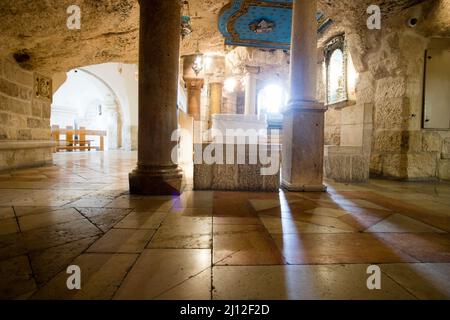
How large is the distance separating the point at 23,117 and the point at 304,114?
18.5 ft

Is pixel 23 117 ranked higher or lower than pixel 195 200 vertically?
higher

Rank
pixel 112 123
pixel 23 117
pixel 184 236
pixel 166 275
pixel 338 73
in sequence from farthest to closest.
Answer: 1. pixel 112 123
2. pixel 338 73
3. pixel 23 117
4. pixel 184 236
5. pixel 166 275

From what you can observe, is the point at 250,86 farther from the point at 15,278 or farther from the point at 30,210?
the point at 15,278

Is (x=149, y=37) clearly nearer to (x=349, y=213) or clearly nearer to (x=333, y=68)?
(x=349, y=213)

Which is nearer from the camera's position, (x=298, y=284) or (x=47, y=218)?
(x=298, y=284)

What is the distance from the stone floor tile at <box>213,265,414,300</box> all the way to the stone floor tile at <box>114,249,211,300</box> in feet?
0.30

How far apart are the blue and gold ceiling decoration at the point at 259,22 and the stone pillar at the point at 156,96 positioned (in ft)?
8.17

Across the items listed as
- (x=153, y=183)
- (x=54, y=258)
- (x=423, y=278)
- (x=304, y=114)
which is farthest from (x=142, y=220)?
(x=304, y=114)

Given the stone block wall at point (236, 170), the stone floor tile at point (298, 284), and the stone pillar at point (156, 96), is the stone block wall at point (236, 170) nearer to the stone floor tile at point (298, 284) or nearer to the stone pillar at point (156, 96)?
the stone pillar at point (156, 96)

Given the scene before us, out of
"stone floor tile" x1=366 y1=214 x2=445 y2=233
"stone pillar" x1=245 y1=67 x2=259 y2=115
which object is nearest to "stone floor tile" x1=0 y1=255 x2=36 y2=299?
"stone floor tile" x1=366 y1=214 x2=445 y2=233

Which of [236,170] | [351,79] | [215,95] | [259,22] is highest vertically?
[259,22]

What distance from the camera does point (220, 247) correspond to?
149 cm

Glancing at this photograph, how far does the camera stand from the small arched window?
5818 mm
